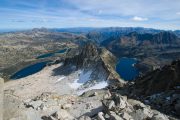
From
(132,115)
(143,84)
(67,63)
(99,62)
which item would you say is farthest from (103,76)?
(132,115)

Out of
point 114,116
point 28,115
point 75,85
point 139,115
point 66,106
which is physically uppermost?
point 114,116

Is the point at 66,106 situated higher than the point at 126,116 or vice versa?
the point at 126,116

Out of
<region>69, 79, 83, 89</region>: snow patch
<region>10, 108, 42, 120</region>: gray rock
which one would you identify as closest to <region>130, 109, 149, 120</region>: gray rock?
<region>10, 108, 42, 120</region>: gray rock

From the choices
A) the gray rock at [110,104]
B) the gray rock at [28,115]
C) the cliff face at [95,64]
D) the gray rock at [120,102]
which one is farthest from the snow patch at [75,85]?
the gray rock at [110,104]

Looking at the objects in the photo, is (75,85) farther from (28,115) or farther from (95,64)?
(28,115)

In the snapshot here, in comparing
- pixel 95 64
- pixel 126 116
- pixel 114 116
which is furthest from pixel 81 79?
pixel 114 116

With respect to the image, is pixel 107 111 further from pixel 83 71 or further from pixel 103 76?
pixel 83 71

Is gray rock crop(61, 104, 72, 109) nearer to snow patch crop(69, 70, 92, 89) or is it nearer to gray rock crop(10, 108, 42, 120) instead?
gray rock crop(10, 108, 42, 120)

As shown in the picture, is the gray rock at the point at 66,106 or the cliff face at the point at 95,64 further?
the cliff face at the point at 95,64

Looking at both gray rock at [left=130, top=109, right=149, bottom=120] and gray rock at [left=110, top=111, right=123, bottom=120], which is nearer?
gray rock at [left=110, top=111, right=123, bottom=120]

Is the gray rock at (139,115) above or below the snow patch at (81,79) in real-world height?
above

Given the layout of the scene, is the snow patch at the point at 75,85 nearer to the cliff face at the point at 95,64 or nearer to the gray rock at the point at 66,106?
the cliff face at the point at 95,64
